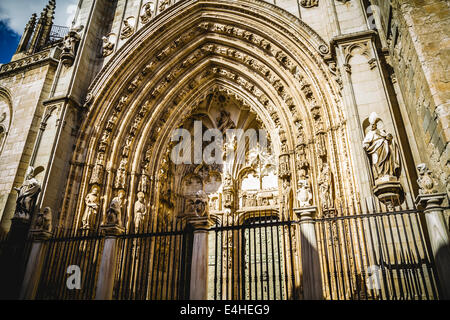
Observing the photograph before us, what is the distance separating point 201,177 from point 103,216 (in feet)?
11.9

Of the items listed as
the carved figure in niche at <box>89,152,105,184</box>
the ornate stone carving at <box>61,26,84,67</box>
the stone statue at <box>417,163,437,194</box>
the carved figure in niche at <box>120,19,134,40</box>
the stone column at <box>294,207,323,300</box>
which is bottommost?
the stone column at <box>294,207,323,300</box>

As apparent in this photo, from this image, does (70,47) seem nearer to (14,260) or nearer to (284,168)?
(14,260)

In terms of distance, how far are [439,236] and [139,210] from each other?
24.4 feet

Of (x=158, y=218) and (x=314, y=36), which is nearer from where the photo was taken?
(x=314, y=36)

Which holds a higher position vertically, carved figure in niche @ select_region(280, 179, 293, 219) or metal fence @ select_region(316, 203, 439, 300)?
carved figure in niche @ select_region(280, 179, 293, 219)

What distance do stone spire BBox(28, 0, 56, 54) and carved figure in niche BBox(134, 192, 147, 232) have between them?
1079cm

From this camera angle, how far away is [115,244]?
6.26 metres

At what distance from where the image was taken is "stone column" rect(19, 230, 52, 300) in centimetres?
650

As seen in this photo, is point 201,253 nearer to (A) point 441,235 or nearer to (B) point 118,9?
(A) point 441,235

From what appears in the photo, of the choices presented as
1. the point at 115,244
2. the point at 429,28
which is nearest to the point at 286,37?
the point at 429,28

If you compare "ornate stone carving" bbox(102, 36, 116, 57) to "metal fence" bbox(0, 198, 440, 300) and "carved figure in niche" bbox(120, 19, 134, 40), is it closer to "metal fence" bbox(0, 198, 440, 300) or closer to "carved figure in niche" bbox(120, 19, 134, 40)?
"carved figure in niche" bbox(120, 19, 134, 40)

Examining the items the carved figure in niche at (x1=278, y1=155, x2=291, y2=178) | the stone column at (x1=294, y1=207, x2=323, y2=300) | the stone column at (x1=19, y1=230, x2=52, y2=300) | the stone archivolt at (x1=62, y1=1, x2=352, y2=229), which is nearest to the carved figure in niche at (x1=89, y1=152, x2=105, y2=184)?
the stone archivolt at (x1=62, y1=1, x2=352, y2=229)

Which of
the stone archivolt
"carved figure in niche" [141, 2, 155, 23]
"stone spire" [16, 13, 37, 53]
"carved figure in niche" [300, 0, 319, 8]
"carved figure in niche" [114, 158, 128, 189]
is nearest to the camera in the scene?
the stone archivolt

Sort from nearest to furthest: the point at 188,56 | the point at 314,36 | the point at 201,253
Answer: the point at 201,253, the point at 314,36, the point at 188,56
